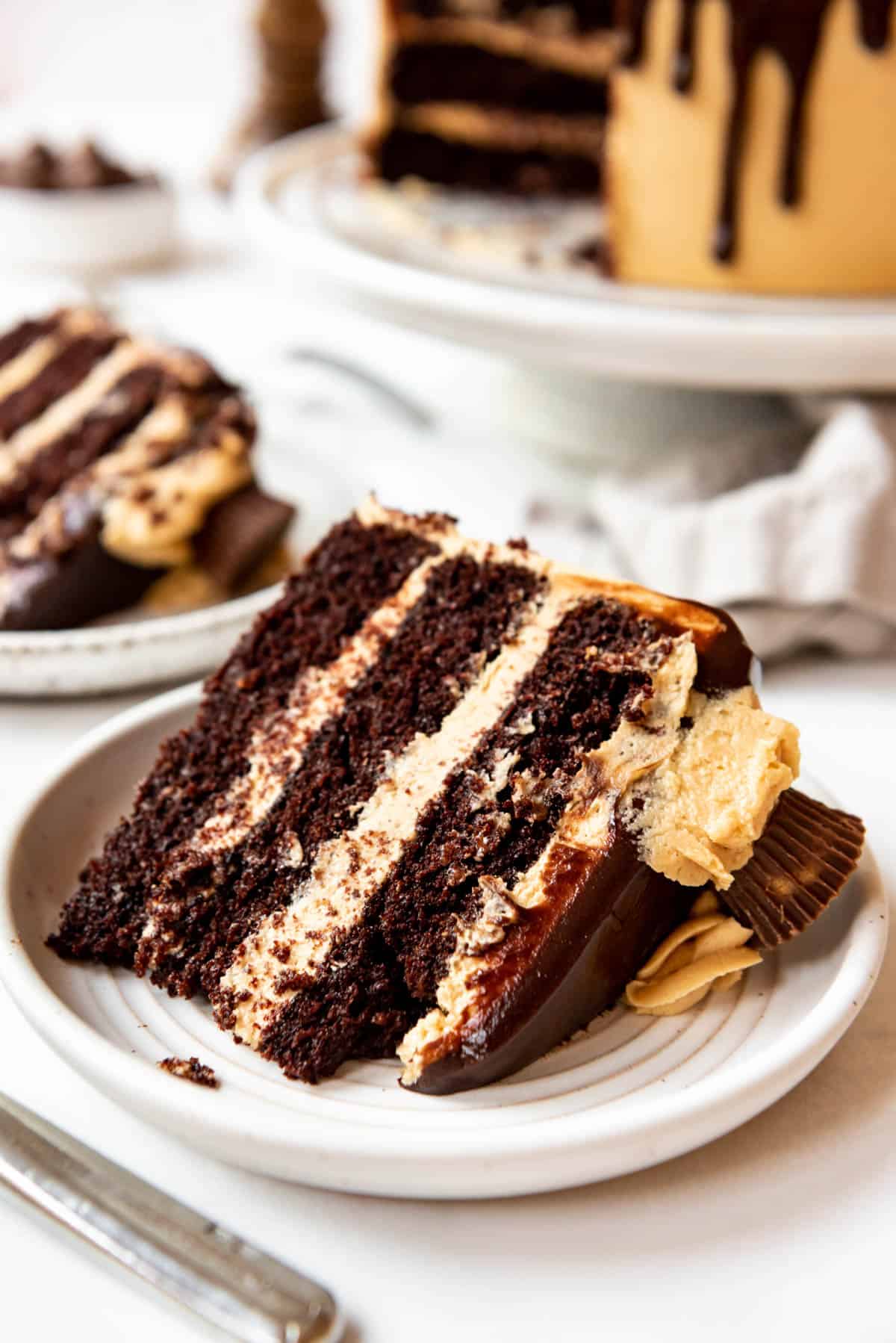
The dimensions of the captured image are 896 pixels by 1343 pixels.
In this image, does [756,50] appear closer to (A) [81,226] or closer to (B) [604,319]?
(B) [604,319]

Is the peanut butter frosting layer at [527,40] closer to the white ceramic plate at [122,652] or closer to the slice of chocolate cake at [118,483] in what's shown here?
the slice of chocolate cake at [118,483]

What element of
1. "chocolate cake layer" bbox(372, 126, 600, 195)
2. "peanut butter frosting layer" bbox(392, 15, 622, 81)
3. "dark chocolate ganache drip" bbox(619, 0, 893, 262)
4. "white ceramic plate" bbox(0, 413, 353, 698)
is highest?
"dark chocolate ganache drip" bbox(619, 0, 893, 262)

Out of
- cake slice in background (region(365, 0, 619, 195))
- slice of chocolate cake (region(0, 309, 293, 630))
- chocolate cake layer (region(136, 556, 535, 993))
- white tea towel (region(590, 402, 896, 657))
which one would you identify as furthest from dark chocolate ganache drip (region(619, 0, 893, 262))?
cake slice in background (region(365, 0, 619, 195))

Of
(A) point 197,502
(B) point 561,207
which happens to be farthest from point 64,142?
(A) point 197,502

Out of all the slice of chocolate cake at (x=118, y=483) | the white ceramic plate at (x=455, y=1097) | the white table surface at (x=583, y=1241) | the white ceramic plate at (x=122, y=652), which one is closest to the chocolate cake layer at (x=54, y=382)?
the slice of chocolate cake at (x=118, y=483)

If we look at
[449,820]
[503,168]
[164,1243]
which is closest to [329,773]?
[449,820]

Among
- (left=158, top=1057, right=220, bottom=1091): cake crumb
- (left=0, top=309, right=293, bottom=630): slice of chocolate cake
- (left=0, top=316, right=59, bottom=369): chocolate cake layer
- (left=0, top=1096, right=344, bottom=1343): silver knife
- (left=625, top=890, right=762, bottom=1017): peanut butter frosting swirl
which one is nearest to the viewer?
(left=0, top=1096, right=344, bottom=1343): silver knife

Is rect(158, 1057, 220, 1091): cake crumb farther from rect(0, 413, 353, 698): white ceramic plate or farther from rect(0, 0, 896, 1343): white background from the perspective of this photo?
rect(0, 413, 353, 698): white ceramic plate
